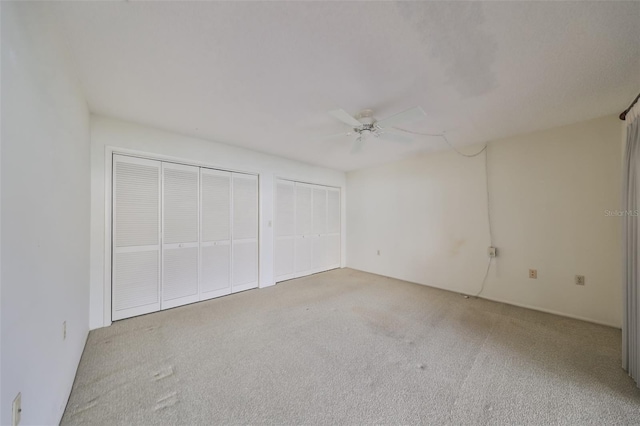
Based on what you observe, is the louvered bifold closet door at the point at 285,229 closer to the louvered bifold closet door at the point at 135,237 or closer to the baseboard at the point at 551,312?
the louvered bifold closet door at the point at 135,237

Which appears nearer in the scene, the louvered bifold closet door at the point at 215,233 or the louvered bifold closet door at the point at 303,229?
the louvered bifold closet door at the point at 215,233

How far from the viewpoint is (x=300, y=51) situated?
1.57m

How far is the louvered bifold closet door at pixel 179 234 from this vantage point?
3.01m

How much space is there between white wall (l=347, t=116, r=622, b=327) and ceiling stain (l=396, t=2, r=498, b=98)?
1863mm

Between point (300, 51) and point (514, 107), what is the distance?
226cm

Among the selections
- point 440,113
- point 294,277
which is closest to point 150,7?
point 440,113

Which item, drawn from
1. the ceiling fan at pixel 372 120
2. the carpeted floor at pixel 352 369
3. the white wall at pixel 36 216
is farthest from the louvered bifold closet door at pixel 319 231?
the white wall at pixel 36 216

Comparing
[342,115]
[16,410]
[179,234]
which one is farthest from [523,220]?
[179,234]

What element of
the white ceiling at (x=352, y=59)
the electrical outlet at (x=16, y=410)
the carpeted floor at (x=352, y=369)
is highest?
the white ceiling at (x=352, y=59)

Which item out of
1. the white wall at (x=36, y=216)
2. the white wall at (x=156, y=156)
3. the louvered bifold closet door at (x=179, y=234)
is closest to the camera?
the white wall at (x=36, y=216)

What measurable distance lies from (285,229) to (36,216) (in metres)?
3.35

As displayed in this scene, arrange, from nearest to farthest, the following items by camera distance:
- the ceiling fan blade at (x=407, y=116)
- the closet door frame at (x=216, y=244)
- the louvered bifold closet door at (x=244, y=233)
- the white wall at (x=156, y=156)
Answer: the ceiling fan blade at (x=407, y=116), the white wall at (x=156, y=156), the closet door frame at (x=216, y=244), the louvered bifold closet door at (x=244, y=233)

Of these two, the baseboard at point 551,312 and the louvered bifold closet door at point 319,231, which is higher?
the louvered bifold closet door at point 319,231

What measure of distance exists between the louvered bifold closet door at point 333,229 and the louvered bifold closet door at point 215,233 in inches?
89.4
